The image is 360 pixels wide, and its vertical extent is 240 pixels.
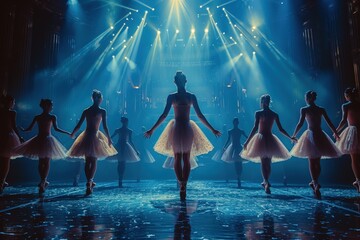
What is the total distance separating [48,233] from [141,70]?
17.4m

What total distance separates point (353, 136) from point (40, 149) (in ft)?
19.6

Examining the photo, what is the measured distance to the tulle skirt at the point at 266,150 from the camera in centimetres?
511

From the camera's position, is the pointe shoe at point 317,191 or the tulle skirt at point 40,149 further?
the tulle skirt at point 40,149

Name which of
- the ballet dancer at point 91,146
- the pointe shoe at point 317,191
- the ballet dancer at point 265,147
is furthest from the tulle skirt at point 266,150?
the ballet dancer at point 91,146

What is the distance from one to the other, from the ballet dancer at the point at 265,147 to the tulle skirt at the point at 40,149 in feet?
12.5

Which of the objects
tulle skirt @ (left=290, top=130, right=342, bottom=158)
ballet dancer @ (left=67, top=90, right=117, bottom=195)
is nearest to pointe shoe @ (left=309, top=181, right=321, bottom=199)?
tulle skirt @ (left=290, top=130, right=342, bottom=158)

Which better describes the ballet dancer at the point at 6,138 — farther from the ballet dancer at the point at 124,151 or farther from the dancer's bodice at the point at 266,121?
the dancer's bodice at the point at 266,121

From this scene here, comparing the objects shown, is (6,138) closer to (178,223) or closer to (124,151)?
(124,151)

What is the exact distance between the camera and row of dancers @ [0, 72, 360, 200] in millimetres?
4391

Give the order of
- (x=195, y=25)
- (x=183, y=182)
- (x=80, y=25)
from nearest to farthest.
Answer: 1. (x=183, y=182)
2. (x=80, y=25)
3. (x=195, y=25)

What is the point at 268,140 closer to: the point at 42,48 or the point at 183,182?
the point at 183,182

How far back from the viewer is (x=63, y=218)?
2.58 metres

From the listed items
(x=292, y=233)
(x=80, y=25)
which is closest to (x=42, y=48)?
(x=80, y=25)

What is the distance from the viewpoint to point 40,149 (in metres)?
5.13
